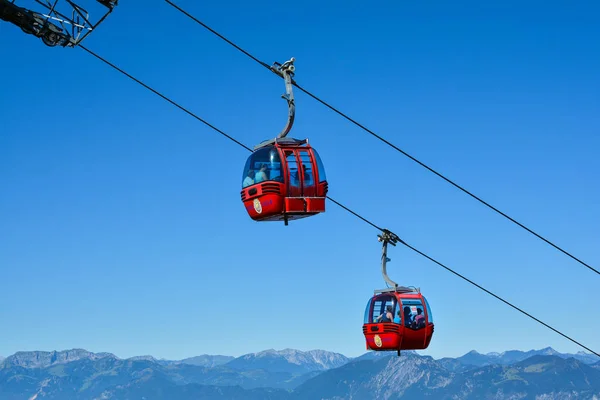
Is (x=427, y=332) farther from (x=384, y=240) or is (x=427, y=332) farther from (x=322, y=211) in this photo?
(x=322, y=211)

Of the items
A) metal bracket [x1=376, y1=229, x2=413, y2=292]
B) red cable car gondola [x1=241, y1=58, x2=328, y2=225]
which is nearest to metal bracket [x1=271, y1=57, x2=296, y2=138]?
red cable car gondola [x1=241, y1=58, x2=328, y2=225]

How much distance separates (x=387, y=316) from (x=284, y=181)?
1122 cm

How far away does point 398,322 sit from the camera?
38469 millimetres

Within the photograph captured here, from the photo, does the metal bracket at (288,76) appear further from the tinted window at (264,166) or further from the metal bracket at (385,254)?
the metal bracket at (385,254)

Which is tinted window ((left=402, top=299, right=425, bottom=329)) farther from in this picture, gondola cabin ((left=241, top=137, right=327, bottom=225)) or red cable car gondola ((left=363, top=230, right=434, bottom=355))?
gondola cabin ((left=241, top=137, right=327, bottom=225))

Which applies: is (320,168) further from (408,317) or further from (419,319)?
(419,319)

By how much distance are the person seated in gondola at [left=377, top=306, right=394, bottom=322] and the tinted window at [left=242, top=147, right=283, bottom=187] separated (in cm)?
1086

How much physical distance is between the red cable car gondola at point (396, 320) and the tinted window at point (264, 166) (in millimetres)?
9139

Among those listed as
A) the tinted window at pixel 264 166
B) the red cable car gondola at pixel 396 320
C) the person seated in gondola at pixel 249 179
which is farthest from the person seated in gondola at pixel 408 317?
the tinted window at pixel 264 166

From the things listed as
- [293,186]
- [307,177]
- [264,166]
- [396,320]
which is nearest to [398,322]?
[396,320]

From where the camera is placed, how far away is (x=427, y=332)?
129 feet

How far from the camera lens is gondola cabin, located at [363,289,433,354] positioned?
38562mm

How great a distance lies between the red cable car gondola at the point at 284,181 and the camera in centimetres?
2991

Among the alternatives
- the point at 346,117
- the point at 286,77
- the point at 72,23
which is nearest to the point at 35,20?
the point at 72,23
